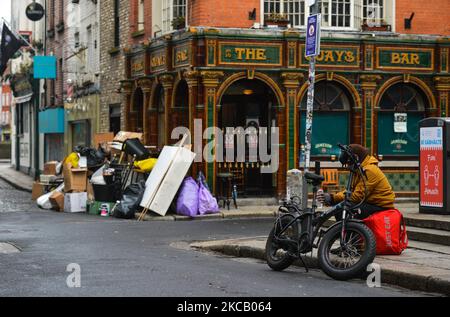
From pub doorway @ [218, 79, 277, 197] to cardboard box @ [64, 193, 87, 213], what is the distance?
3.92 metres

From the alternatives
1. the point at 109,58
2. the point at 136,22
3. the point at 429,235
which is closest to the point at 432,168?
the point at 429,235

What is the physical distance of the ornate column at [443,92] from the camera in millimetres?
25252

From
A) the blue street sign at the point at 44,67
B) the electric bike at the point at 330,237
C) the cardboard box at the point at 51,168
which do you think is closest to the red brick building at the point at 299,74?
the cardboard box at the point at 51,168

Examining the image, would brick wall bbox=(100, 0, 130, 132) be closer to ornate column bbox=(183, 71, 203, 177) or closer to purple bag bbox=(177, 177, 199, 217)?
→ ornate column bbox=(183, 71, 203, 177)

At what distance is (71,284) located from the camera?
1016 cm

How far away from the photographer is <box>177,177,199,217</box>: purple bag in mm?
21672

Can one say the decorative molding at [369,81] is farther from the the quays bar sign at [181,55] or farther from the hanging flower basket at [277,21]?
the the quays bar sign at [181,55]

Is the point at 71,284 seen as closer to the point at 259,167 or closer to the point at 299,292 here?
the point at 299,292

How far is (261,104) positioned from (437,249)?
Result: 39.8ft

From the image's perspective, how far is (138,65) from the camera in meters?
27.5

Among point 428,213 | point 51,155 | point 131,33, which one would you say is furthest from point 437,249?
point 51,155

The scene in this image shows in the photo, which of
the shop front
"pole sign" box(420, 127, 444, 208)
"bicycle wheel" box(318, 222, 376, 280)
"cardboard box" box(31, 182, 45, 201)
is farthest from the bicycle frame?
the shop front

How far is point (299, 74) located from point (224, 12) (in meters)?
2.53

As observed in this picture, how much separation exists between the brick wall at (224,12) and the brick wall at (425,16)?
161 inches
